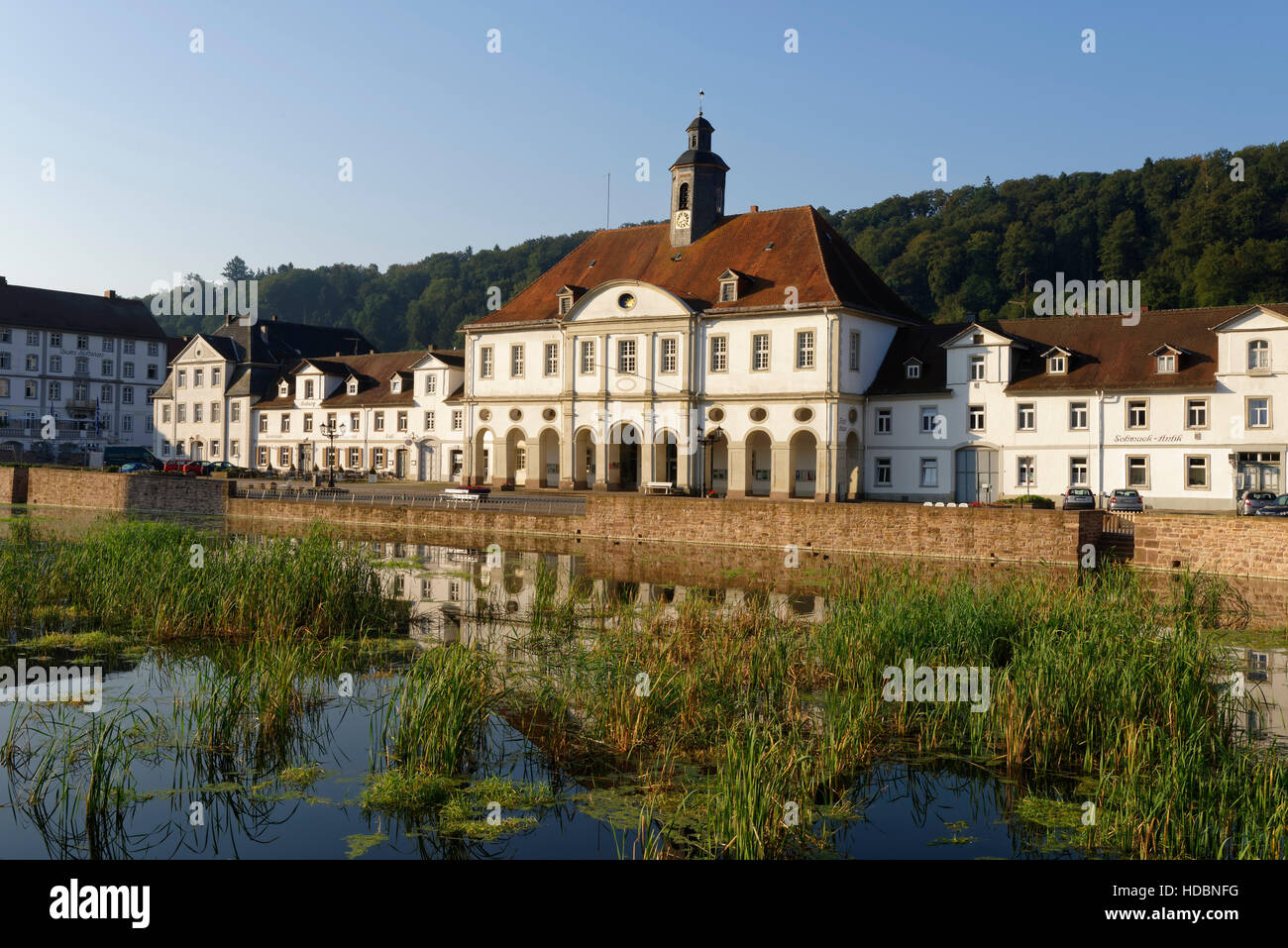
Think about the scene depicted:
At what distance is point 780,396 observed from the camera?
5219 centimetres

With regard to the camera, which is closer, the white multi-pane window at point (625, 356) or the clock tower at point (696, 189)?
the white multi-pane window at point (625, 356)

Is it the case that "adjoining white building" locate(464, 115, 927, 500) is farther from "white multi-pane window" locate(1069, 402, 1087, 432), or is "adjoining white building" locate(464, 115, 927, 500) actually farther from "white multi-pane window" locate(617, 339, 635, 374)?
"white multi-pane window" locate(1069, 402, 1087, 432)

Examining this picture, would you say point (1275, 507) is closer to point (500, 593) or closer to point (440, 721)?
point (500, 593)

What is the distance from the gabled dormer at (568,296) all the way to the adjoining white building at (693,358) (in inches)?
5.1

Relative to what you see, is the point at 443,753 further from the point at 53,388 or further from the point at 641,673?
the point at 53,388

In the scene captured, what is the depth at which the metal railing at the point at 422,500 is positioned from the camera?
43.8 metres

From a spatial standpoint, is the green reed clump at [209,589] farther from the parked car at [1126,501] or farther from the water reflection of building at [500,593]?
the parked car at [1126,501]

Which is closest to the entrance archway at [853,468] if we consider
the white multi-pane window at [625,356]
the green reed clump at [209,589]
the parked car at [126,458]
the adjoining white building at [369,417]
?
the white multi-pane window at [625,356]

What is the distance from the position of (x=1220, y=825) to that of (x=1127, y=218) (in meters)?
89.1

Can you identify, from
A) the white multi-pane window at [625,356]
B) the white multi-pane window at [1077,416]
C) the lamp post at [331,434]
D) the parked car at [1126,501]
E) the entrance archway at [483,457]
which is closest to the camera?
the parked car at [1126,501]

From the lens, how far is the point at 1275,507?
122ft

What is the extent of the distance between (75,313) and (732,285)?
62.3 meters

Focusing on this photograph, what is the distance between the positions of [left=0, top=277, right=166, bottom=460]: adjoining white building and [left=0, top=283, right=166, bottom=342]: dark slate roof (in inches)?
3.0
